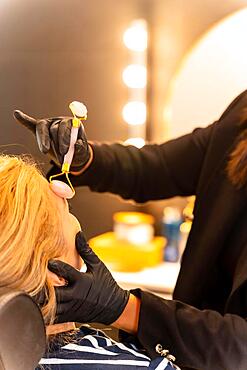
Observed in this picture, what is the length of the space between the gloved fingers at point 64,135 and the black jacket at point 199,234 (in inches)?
11.3

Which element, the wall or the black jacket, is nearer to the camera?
the black jacket

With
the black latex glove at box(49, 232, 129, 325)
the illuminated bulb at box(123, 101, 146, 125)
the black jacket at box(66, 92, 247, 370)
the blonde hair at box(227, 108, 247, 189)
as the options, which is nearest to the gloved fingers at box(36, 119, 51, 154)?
the black latex glove at box(49, 232, 129, 325)

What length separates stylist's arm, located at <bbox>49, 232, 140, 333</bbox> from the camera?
1.07m

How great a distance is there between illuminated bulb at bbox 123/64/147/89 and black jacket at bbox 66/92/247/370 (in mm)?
1082

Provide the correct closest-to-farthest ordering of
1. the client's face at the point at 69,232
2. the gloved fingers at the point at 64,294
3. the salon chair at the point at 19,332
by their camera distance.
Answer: the salon chair at the point at 19,332 → the gloved fingers at the point at 64,294 → the client's face at the point at 69,232

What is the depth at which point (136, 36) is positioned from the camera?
2789 millimetres

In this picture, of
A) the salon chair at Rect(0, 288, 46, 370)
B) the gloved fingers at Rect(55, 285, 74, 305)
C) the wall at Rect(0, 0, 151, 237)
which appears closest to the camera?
the salon chair at Rect(0, 288, 46, 370)

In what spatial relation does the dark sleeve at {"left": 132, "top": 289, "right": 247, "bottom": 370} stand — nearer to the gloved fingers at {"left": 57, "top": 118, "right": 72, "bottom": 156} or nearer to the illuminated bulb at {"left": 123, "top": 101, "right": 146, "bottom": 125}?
the gloved fingers at {"left": 57, "top": 118, "right": 72, "bottom": 156}

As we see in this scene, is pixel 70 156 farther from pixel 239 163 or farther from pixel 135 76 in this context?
pixel 135 76

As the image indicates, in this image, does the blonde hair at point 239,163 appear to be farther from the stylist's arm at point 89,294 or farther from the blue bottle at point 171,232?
the blue bottle at point 171,232

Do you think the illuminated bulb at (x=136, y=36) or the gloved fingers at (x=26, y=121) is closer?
the gloved fingers at (x=26, y=121)

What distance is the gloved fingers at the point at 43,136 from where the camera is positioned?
1.22 m

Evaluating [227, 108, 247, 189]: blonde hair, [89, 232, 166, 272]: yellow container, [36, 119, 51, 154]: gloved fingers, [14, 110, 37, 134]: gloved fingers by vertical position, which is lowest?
[89, 232, 166, 272]: yellow container

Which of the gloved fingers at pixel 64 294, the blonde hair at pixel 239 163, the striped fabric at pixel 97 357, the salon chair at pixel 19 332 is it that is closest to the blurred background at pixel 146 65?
the blonde hair at pixel 239 163
